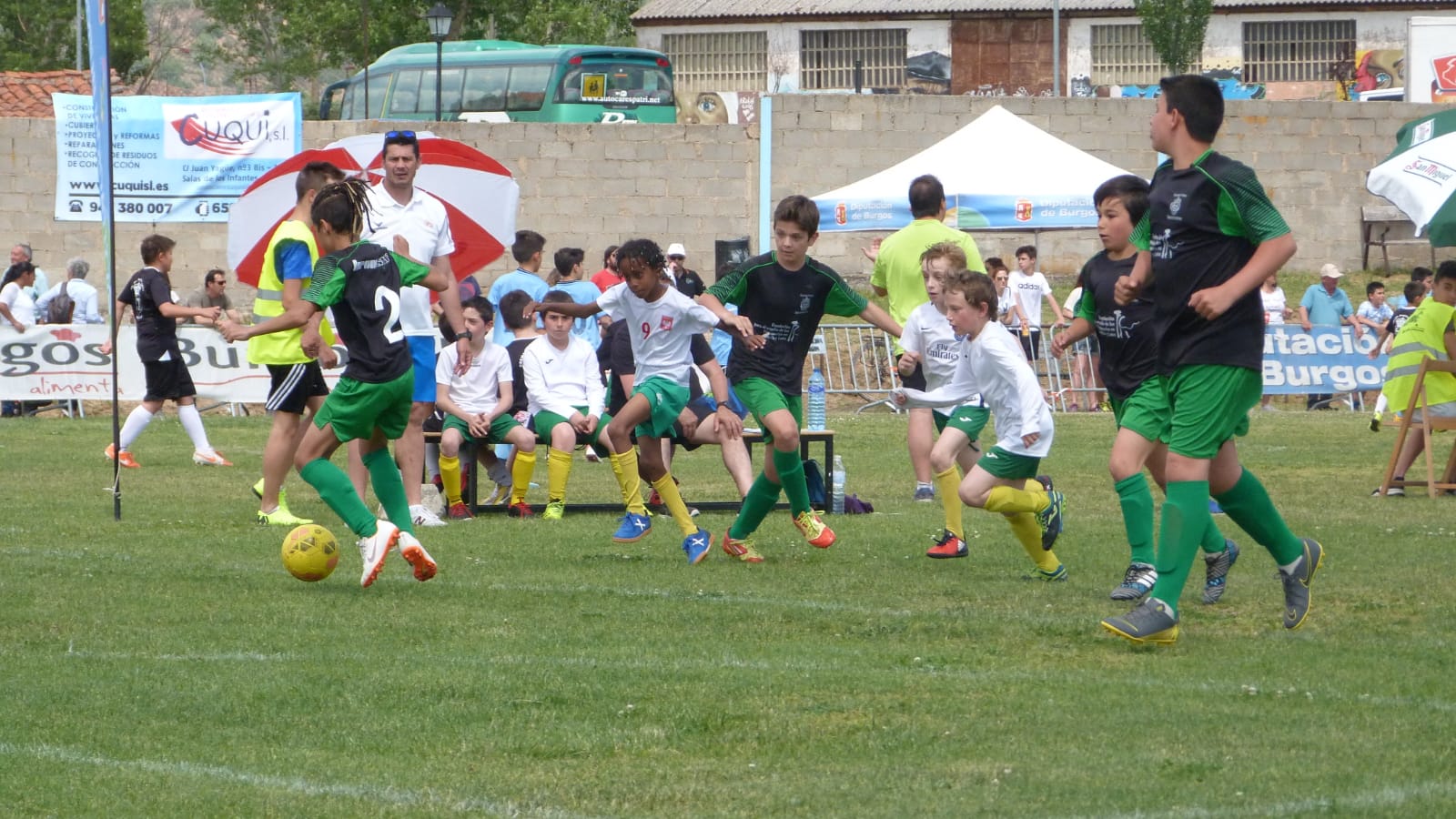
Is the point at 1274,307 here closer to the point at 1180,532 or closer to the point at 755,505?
the point at 755,505

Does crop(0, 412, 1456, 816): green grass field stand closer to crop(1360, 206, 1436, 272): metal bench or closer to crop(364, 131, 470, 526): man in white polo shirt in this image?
crop(364, 131, 470, 526): man in white polo shirt

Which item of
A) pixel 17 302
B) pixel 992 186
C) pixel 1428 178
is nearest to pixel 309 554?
pixel 1428 178

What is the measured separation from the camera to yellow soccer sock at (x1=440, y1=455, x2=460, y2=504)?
471 inches

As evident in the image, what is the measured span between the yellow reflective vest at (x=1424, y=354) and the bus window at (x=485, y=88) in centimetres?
2699

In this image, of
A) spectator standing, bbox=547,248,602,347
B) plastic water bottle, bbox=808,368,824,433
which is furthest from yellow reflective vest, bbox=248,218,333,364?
plastic water bottle, bbox=808,368,824,433

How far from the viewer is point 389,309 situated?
8.31 m

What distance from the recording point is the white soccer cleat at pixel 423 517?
11.1 metres

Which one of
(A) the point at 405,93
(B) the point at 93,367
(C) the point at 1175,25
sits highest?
(C) the point at 1175,25

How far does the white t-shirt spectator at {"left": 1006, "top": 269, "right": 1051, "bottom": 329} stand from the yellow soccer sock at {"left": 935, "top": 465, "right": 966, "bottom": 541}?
14.4 meters

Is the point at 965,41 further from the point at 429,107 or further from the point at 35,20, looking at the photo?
the point at 35,20

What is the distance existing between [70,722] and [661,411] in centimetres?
477

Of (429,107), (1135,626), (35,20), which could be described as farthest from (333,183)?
(35,20)

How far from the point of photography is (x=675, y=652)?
648 centimetres

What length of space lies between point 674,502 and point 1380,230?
86.6 feet
